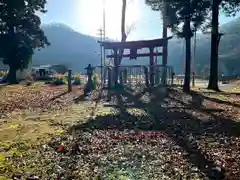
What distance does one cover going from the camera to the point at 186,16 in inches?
877

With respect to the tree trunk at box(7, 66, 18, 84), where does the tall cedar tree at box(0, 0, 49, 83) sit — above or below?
above

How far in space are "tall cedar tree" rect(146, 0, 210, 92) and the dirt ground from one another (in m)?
10.7

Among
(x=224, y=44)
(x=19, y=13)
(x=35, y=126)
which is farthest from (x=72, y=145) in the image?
(x=224, y=44)

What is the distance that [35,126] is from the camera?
32.1 feet

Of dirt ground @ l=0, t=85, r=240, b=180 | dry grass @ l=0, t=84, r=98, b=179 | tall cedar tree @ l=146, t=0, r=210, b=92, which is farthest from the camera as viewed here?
tall cedar tree @ l=146, t=0, r=210, b=92

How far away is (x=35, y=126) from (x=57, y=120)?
1.21m

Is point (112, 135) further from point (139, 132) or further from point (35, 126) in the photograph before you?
point (35, 126)

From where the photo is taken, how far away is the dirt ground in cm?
545

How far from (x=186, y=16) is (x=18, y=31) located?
19.5m

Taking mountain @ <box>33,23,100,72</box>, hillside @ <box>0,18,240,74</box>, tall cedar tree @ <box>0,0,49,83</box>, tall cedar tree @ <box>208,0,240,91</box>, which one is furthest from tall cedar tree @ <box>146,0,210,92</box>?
mountain @ <box>33,23,100,72</box>

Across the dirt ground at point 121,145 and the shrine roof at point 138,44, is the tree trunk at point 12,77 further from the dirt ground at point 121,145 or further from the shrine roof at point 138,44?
the dirt ground at point 121,145

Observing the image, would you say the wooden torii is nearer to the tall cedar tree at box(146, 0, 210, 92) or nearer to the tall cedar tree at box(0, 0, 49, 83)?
the tall cedar tree at box(146, 0, 210, 92)

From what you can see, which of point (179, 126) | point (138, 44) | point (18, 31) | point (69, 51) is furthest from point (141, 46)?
point (69, 51)

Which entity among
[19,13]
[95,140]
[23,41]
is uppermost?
[19,13]
